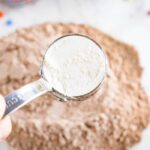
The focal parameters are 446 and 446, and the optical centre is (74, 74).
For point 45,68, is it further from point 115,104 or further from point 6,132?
point 115,104

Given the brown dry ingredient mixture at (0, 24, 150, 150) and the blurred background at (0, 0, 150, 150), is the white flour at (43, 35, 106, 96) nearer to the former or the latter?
the brown dry ingredient mixture at (0, 24, 150, 150)

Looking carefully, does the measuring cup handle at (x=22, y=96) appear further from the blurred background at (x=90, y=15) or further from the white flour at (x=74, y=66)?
the blurred background at (x=90, y=15)

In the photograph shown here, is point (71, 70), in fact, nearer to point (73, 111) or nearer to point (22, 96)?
point (22, 96)

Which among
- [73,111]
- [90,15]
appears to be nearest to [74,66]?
[73,111]

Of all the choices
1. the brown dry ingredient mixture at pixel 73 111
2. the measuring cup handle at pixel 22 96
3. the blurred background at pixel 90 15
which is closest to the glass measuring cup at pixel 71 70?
the measuring cup handle at pixel 22 96

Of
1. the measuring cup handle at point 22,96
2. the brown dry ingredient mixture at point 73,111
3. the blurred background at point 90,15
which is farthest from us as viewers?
the blurred background at point 90,15

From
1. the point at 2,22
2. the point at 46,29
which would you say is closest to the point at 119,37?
the point at 46,29
